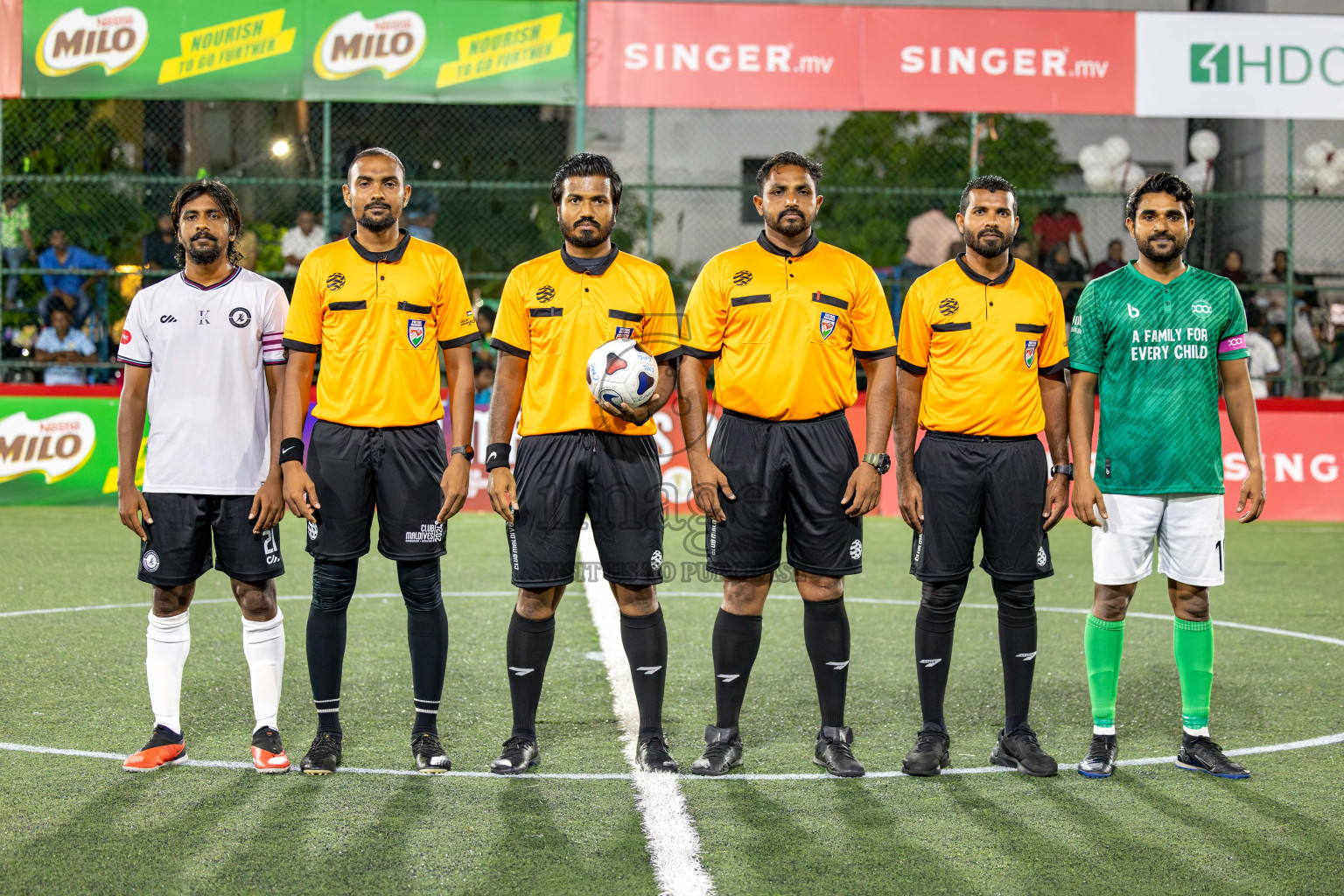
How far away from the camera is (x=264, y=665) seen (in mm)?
4941

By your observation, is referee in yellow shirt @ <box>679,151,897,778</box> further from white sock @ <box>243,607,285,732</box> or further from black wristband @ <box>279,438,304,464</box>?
white sock @ <box>243,607,285,732</box>

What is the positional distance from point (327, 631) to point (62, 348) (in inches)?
437

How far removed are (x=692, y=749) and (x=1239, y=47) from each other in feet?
38.5

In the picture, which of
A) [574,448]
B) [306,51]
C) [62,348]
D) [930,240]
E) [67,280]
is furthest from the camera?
[930,240]

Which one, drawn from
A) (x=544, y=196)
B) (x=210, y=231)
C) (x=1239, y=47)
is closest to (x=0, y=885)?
(x=210, y=231)

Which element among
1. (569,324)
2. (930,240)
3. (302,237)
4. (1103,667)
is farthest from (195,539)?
(930,240)

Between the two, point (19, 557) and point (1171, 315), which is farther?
point (19, 557)

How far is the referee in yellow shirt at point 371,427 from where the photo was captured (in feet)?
15.8

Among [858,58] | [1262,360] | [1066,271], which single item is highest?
[858,58]

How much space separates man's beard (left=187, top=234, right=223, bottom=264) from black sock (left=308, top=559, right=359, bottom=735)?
116 cm

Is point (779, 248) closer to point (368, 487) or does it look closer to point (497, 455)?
point (497, 455)

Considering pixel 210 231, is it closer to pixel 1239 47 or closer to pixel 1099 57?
pixel 1099 57

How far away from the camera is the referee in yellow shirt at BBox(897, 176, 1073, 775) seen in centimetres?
495

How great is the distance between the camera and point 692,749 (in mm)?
5191
